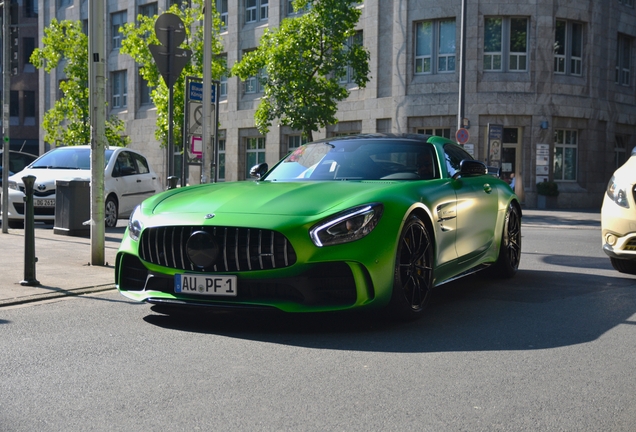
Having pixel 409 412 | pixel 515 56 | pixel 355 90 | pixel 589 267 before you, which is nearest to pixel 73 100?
pixel 355 90

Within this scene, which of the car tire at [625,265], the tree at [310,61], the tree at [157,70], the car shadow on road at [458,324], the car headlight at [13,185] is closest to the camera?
the car shadow on road at [458,324]

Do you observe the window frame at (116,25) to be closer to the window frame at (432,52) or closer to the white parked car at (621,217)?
the window frame at (432,52)

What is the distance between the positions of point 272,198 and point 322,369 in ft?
5.21

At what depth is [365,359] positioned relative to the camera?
486 centimetres

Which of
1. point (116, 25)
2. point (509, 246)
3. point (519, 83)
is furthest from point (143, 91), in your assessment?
point (509, 246)

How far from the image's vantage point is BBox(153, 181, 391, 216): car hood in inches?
221

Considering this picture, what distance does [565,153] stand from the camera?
33469mm

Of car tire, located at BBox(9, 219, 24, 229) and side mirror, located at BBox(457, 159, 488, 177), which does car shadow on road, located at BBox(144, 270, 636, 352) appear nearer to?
side mirror, located at BBox(457, 159, 488, 177)

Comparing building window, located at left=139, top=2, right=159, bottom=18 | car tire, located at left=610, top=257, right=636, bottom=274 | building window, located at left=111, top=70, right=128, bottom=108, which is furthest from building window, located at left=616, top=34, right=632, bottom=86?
car tire, located at left=610, top=257, right=636, bottom=274

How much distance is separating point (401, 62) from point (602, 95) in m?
8.18

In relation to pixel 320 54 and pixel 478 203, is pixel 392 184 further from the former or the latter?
pixel 320 54

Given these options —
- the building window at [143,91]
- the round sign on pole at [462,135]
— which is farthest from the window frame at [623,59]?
the building window at [143,91]

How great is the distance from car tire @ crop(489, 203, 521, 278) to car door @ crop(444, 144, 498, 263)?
1.36 ft

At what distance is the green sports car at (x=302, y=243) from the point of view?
5387 millimetres
